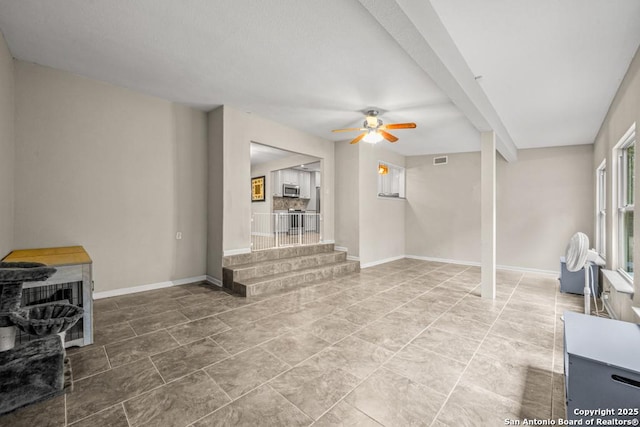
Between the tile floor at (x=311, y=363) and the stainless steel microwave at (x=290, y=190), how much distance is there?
6166 millimetres

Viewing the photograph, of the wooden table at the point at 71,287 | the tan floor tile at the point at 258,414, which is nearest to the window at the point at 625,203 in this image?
the tan floor tile at the point at 258,414

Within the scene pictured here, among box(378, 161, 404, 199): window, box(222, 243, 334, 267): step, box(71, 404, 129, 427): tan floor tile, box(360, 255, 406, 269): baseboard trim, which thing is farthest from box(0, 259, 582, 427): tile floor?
box(378, 161, 404, 199): window

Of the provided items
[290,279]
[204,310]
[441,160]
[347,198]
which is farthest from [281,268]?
[441,160]

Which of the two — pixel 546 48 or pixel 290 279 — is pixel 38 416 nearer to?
pixel 290 279

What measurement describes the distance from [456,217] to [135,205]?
22.5ft

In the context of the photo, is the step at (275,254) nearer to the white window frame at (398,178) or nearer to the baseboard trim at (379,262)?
the baseboard trim at (379,262)

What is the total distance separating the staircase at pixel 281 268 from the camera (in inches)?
165

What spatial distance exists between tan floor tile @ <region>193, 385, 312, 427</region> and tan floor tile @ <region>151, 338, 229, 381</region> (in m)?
0.59

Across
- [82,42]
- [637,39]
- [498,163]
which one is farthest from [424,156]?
[82,42]

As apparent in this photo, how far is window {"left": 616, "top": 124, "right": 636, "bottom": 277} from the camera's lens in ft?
11.2

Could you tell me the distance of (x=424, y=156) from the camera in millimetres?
7535

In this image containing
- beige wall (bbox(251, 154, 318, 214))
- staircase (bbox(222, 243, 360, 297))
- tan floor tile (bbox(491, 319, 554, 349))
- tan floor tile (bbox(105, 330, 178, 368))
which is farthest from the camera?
beige wall (bbox(251, 154, 318, 214))

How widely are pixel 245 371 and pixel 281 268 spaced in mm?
2723

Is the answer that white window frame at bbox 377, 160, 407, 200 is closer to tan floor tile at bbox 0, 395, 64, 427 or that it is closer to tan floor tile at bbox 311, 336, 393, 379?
tan floor tile at bbox 311, 336, 393, 379
